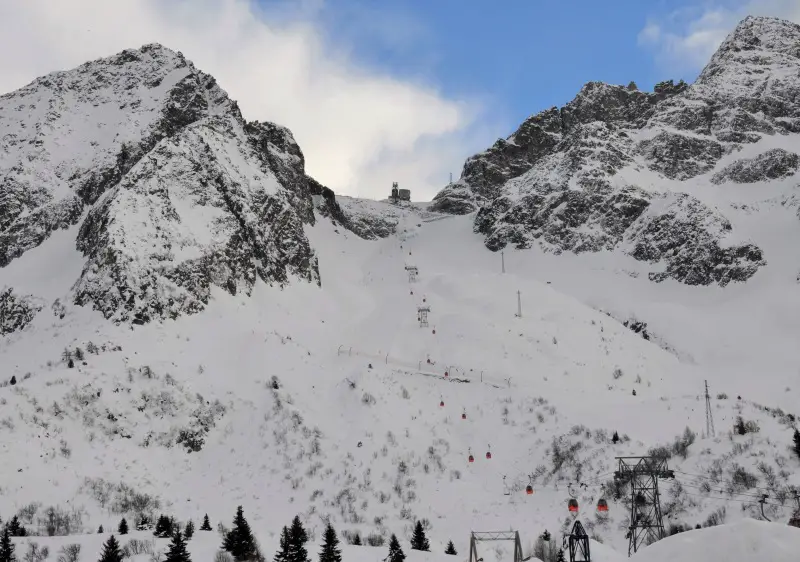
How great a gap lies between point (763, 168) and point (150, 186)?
10194 cm

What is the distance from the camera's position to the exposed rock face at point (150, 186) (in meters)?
60.2

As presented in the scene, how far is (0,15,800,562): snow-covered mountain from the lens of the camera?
133ft

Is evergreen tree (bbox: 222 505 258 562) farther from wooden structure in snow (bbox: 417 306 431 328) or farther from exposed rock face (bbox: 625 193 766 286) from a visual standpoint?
exposed rock face (bbox: 625 193 766 286)

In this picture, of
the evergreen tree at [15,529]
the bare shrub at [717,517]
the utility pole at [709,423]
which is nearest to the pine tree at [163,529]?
the evergreen tree at [15,529]

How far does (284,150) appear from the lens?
119 meters

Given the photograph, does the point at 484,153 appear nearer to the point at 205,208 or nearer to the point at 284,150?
the point at 284,150

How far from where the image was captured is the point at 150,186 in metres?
68.1

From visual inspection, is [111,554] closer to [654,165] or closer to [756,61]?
[654,165]

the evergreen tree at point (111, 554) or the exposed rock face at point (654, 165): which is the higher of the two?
the exposed rock face at point (654, 165)

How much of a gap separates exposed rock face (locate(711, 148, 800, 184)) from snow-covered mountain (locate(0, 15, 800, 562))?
465 millimetres

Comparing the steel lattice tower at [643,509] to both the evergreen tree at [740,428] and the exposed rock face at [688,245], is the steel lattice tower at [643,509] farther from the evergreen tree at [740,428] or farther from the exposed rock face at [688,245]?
the exposed rock face at [688,245]

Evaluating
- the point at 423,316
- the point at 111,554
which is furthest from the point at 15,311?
the point at 111,554

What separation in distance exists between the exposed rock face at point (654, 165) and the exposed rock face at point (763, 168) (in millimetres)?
205

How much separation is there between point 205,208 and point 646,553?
218 ft
